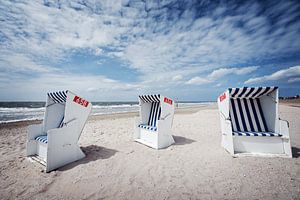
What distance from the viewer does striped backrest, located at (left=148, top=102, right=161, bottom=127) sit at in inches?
244

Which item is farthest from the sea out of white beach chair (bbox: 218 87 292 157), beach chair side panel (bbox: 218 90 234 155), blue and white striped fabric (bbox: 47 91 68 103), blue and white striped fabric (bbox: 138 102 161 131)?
white beach chair (bbox: 218 87 292 157)

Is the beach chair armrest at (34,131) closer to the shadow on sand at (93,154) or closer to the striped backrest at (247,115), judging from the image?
the shadow on sand at (93,154)

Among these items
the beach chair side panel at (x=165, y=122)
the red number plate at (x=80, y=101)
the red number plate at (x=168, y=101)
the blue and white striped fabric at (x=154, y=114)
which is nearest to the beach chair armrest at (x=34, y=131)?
the red number plate at (x=80, y=101)

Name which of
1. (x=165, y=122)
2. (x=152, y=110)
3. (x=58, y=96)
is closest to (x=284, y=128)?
(x=165, y=122)

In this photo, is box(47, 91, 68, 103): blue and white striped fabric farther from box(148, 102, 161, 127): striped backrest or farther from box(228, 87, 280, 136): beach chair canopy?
box(228, 87, 280, 136): beach chair canopy

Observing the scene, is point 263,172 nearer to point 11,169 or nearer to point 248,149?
point 248,149

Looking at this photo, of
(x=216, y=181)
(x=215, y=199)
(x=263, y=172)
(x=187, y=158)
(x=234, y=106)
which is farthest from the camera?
(x=234, y=106)

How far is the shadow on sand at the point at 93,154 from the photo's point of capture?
13.1ft

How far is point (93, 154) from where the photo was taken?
474 centimetres

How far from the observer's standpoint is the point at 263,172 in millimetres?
3316

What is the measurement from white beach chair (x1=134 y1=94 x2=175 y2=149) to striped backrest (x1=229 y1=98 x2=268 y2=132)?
208cm

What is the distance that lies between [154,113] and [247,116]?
3276 mm

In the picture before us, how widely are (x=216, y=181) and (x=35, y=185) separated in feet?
11.9

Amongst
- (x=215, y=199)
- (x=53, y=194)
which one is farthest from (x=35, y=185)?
(x=215, y=199)
